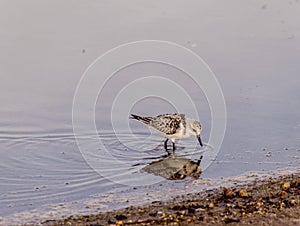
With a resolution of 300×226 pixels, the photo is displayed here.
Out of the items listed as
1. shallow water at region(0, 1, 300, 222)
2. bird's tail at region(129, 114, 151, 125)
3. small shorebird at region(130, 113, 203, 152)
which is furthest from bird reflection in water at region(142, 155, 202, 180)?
bird's tail at region(129, 114, 151, 125)

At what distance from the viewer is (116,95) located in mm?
12844

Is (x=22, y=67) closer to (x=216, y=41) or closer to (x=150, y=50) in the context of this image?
(x=150, y=50)

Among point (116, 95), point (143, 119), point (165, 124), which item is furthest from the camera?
point (116, 95)

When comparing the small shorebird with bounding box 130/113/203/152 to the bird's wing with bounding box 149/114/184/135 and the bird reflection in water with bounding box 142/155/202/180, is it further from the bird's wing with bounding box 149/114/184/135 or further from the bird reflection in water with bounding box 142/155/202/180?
the bird reflection in water with bounding box 142/155/202/180

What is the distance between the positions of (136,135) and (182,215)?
4254 mm

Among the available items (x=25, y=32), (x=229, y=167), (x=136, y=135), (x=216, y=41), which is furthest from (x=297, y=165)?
(x=25, y=32)

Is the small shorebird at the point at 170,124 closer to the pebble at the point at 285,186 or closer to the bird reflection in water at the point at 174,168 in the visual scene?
the bird reflection in water at the point at 174,168

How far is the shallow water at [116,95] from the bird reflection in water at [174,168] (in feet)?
0.60

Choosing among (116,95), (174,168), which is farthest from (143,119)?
(174,168)

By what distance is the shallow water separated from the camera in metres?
9.36

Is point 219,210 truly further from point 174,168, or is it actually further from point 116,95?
point 116,95

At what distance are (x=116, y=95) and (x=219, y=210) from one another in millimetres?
5417

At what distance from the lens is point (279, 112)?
12289 millimetres

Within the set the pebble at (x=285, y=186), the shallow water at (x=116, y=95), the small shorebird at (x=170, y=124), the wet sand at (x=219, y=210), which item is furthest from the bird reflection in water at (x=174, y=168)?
the pebble at (x=285, y=186)
